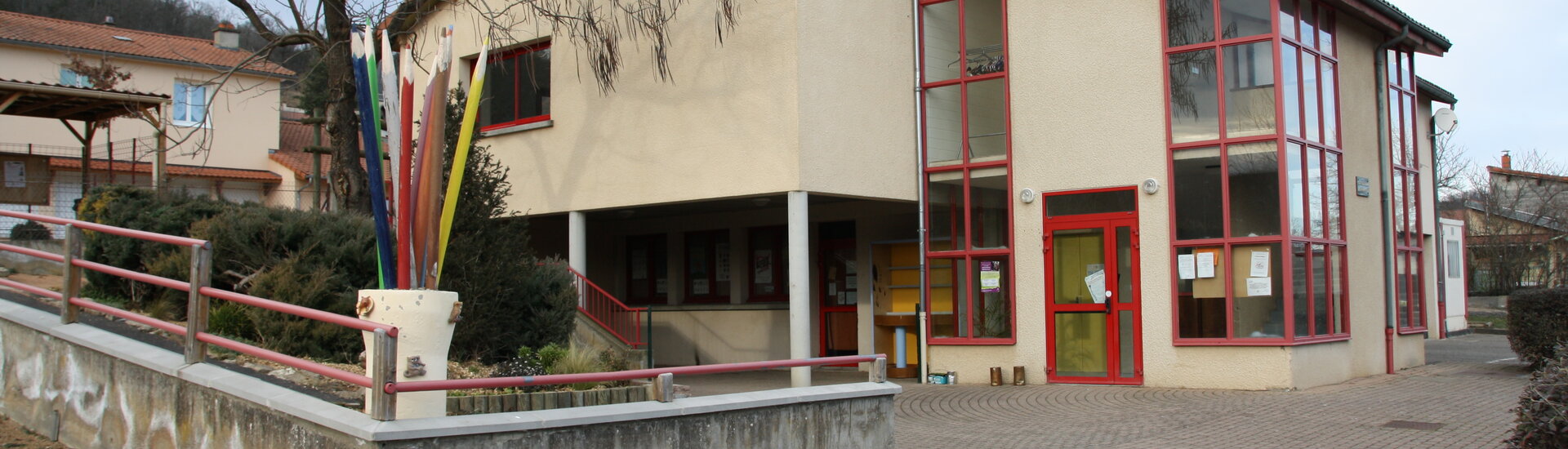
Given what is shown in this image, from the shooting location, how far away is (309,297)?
29.2 ft

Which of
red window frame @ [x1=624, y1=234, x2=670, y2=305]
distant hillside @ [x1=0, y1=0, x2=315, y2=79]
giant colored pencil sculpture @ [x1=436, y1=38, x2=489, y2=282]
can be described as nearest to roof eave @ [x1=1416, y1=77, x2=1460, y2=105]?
red window frame @ [x1=624, y1=234, x2=670, y2=305]

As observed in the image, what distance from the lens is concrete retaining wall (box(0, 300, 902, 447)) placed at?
5.55 m

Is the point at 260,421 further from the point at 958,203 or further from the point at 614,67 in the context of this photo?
the point at 958,203

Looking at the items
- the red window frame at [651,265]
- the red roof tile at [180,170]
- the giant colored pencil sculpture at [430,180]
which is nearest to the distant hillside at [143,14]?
the red roof tile at [180,170]

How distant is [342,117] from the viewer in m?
13.2

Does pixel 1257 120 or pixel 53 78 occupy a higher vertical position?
pixel 53 78

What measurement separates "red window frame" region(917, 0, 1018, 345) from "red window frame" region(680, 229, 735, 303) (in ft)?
14.8

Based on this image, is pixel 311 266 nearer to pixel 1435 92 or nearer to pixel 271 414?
pixel 271 414

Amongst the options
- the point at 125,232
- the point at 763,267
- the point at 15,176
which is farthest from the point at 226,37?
the point at 125,232

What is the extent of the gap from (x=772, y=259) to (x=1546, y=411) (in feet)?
40.5

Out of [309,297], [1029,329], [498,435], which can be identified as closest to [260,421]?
[498,435]

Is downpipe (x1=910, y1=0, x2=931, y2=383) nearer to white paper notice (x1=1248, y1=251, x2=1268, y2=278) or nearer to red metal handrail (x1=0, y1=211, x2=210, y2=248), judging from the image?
white paper notice (x1=1248, y1=251, x2=1268, y2=278)

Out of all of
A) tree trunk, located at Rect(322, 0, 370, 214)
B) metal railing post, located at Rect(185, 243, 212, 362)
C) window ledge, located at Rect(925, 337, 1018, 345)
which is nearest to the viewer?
metal railing post, located at Rect(185, 243, 212, 362)

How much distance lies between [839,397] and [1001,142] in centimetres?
732
